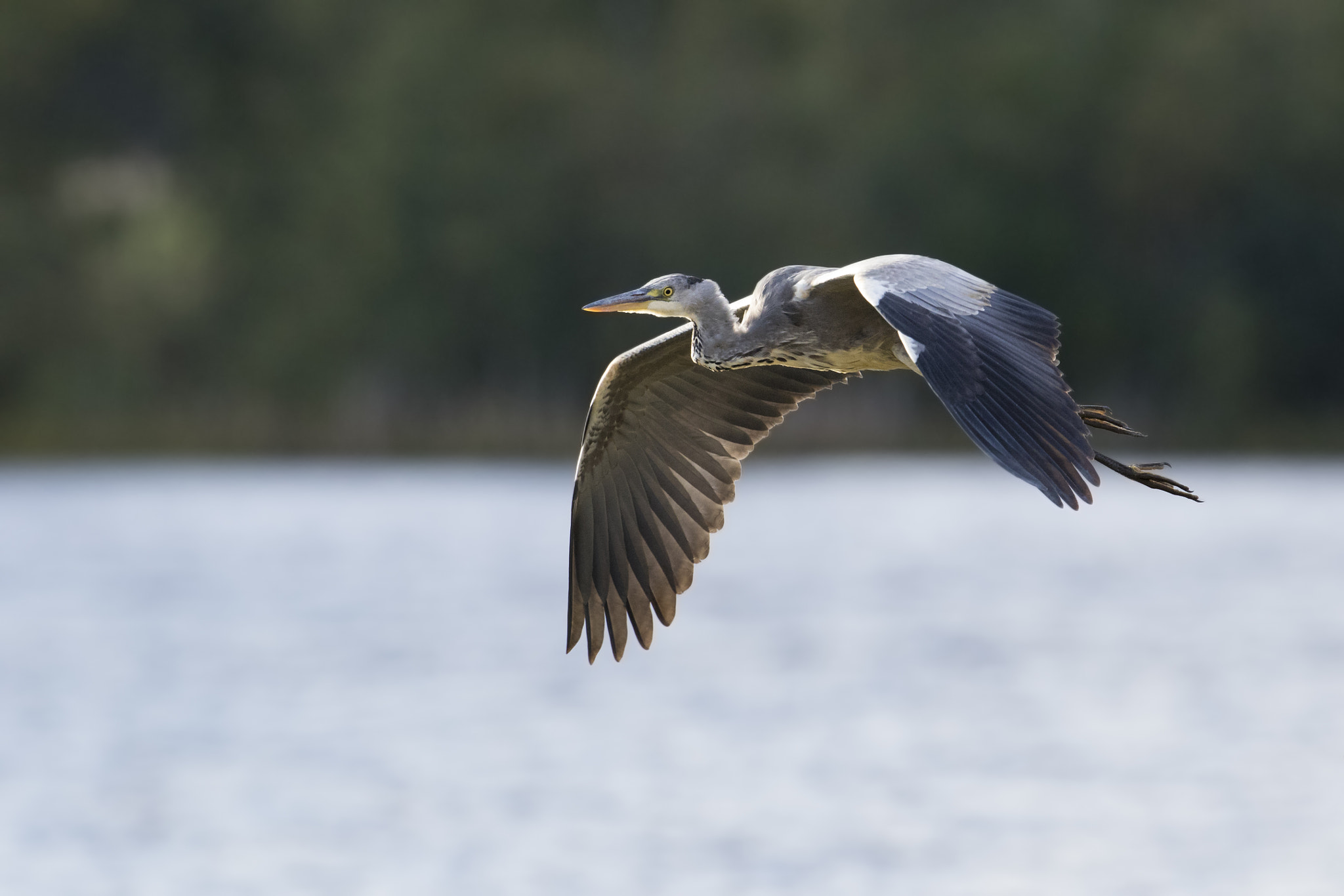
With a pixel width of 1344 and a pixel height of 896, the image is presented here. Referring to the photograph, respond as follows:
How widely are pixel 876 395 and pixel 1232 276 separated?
9286 millimetres

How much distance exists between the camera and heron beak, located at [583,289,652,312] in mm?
7523

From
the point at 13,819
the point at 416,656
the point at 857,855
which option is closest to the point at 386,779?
the point at 13,819

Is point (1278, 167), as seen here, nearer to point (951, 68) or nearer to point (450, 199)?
point (951, 68)

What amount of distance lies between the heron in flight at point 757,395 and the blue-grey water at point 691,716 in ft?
10.7

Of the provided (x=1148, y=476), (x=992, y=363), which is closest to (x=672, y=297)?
(x=992, y=363)

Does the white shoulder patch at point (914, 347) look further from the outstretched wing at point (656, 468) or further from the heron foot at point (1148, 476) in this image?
the outstretched wing at point (656, 468)

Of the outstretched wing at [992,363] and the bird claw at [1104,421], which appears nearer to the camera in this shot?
the outstretched wing at [992,363]

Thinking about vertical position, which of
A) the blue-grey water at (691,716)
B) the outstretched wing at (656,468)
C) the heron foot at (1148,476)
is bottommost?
the blue-grey water at (691,716)

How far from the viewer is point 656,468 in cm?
870

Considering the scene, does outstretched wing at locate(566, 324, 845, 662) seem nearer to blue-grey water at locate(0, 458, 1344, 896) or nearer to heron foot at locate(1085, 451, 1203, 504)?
heron foot at locate(1085, 451, 1203, 504)

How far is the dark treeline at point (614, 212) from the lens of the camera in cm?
4534

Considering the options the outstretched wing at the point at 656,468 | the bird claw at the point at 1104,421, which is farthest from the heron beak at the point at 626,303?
the bird claw at the point at 1104,421

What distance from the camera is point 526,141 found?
4578 centimetres

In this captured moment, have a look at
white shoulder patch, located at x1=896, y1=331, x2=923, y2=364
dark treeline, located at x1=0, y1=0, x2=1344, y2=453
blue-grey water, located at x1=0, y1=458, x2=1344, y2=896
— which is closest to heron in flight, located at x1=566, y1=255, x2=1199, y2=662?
white shoulder patch, located at x1=896, y1=331, x2=923, y2=364
